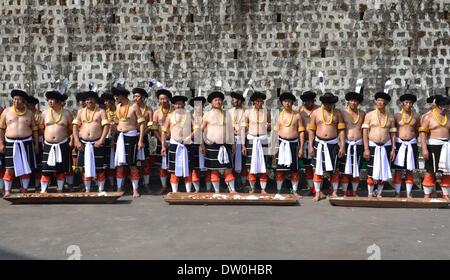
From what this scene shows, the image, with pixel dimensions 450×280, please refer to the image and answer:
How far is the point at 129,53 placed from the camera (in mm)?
10016

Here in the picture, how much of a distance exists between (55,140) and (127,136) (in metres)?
1.07

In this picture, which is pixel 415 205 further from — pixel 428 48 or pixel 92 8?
pixel 92 8

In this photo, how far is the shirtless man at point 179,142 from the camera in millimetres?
7863

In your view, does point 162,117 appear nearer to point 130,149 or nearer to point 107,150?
point 130,149

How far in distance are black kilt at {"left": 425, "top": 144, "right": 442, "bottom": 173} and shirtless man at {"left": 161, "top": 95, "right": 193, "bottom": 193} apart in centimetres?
356

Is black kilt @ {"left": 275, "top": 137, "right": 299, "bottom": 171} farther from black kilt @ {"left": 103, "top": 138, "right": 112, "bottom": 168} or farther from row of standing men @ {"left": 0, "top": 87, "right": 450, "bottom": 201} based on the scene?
black kilt @ {"left": 103, "top": 138, "right": 112, "bottom": 168}

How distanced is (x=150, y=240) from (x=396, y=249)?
2.50 m

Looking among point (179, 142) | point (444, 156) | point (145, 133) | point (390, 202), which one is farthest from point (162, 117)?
point (444, 156)

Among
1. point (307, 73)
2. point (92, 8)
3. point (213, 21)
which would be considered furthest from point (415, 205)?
point (92, 8)

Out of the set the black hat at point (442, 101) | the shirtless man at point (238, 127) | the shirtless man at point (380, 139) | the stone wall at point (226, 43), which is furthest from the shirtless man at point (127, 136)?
the black hat at point (442, 101)

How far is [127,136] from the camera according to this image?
7.99 meters

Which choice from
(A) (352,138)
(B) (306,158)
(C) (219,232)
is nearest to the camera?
(C) (219,232)

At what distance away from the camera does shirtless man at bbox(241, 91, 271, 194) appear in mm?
7961

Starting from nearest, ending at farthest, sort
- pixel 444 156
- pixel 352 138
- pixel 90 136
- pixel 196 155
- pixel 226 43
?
pixel 444 156, pixel 352 138, pixel 90 136, pixel 196 155, pixel 226 43
